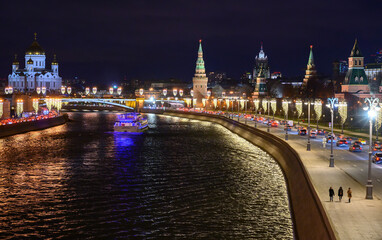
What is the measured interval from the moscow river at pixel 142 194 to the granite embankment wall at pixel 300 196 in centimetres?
57

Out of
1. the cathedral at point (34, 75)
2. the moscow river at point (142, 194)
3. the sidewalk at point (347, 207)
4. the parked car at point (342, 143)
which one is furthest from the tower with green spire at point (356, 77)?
the cathedral at point (34, 75)

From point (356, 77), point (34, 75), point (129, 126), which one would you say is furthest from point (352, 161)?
point (34, 75)

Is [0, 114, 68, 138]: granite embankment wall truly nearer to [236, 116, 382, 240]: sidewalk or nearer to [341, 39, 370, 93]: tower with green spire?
[236, 116, 382, 240]: sidewalk

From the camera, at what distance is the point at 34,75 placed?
172625 mm

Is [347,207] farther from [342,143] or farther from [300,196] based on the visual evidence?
[342,143]

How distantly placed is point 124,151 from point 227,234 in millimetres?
30287

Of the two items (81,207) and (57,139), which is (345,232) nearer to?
(81,207)

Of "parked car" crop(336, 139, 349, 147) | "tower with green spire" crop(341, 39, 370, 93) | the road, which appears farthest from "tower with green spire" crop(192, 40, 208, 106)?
"parked car" crop(336, 139, 349, 147)

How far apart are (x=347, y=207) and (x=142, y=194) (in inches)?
494

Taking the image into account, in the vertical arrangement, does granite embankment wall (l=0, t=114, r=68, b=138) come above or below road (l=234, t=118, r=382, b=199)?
below

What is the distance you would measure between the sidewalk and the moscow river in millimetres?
2080

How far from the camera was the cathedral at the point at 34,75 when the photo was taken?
6821 inches

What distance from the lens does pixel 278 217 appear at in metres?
24.1

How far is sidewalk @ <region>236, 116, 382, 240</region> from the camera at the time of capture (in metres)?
17.0
